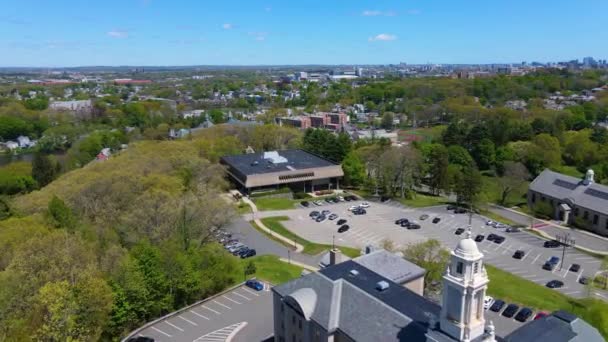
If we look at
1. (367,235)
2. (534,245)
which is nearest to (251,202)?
(367,235)

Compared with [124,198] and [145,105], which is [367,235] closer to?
[124,198]

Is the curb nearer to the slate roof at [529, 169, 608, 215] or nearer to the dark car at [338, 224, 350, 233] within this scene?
the dark car at [338, 224, 350, 233]

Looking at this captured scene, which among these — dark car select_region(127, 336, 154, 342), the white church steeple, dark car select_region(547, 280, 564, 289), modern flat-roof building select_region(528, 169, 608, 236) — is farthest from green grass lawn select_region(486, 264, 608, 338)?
dark car select_region(127, 336, 154, 342)

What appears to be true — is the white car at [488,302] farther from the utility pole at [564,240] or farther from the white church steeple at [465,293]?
the white church steeple at [465,293]

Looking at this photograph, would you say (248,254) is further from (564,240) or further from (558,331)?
(564,240)

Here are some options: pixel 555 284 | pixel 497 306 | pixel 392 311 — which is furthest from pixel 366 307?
pixel 555 284
